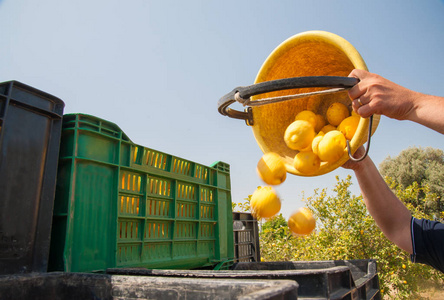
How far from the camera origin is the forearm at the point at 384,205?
2482mm

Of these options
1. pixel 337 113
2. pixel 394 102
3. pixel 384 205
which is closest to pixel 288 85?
pixel 394 102

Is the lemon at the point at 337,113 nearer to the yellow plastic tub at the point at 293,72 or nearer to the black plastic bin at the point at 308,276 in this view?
the yellow plastic tub at the point at 293,72

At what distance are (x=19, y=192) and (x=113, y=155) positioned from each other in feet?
2.73

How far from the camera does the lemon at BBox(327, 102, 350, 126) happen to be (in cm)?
197

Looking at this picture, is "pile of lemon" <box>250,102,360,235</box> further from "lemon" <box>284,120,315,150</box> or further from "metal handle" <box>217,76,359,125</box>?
"metal handle" <box>217,76,359,125</box>

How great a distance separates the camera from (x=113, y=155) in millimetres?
2559

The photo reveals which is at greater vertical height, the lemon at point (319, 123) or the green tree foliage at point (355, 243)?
the lemon at point (319, 123)

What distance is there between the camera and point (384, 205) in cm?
257

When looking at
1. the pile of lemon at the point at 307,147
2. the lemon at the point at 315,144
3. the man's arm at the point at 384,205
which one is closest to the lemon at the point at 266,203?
the pile of lemon at the point at 307,147

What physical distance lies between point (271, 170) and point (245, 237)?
2686 mm

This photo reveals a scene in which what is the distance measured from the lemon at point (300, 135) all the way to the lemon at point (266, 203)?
0.36m

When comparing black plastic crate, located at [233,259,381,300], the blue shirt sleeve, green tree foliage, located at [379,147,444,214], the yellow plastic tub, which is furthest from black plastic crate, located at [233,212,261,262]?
green tree foliage, located at [379,147,444,214]

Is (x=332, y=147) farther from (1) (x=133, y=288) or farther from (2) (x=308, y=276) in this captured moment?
(1) (x=133, y=288)

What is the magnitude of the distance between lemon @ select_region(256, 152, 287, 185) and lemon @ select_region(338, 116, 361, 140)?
39 centimetres
